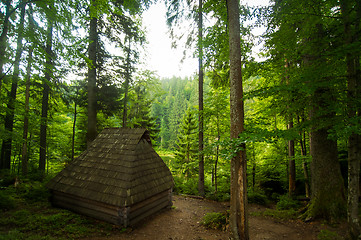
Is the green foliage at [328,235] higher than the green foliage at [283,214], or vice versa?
the green foliage at [328,235]

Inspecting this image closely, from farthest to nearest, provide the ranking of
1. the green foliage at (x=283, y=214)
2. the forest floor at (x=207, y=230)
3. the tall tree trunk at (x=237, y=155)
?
the green foliage at (x=283, y=214)
the forest floor at (x=207, y=230)
the tall tree trunk at (x=237, y=155)

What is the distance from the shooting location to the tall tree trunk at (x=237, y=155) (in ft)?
14.6

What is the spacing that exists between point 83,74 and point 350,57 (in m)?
14.3

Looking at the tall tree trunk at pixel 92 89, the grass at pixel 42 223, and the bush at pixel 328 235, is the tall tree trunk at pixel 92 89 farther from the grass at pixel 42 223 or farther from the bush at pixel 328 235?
the bush at pixel 328 235

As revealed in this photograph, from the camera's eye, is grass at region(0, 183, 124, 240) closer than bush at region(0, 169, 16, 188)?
Yes

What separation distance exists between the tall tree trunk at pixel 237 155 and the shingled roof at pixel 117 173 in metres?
3.90

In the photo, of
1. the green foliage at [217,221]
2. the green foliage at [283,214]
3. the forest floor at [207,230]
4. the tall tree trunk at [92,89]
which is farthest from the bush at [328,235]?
the tall tree trunk at [92,89]

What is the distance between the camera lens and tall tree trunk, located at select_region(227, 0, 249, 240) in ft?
14.6

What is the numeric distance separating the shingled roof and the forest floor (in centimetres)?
121

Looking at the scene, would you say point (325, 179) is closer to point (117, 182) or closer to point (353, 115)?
point (353, 115)

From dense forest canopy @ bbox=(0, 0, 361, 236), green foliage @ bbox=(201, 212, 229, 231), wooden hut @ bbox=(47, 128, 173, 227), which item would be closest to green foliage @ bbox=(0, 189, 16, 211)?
wooden hut @ bbox=(47, 128, 173, 227)

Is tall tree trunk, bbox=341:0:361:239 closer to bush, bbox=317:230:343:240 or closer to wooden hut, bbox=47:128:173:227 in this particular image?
bush, bbox=317:230:343:240

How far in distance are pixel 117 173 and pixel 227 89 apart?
26.6 ft

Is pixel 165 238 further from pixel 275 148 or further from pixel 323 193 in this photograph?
pixel 275 148
